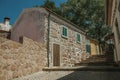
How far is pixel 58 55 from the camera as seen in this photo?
39.1ft

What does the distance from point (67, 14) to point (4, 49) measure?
2175 cm

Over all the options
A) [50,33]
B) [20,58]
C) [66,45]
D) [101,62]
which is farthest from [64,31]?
[20,58]

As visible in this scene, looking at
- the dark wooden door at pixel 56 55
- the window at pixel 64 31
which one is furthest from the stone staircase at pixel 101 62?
the window at pixel 64 31

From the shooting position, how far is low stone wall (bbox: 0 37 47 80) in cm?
685

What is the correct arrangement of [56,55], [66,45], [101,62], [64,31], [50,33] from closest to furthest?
[50,33] < [56,55] < [101,62] < [64,31] < [66,45]

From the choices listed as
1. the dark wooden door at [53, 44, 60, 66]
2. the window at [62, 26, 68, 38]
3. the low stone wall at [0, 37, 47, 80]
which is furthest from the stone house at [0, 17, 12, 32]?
the low stone wall at [0, 37, 47, 80]

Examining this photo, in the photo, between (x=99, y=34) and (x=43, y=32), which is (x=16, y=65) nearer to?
(x=43, y=32)

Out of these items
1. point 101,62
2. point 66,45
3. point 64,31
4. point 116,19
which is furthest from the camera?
point 66,45

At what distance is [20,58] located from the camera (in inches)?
312

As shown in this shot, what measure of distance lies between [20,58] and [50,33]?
12.9 ft

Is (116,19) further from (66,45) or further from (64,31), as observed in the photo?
(66,45)

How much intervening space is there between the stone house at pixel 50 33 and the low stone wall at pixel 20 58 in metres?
1.07

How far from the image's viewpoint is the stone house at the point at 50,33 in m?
11.0

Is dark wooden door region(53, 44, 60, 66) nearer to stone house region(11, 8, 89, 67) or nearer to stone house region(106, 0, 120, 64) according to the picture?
stone house region(11, 8, 89, 67)
